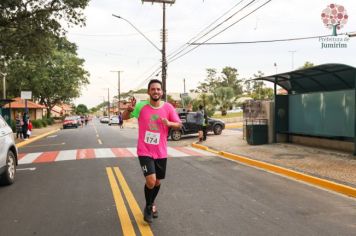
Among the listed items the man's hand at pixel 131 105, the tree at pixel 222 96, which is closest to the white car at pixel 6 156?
the man's hand at pixel 131 105

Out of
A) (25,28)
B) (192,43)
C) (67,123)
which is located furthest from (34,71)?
(192,43)

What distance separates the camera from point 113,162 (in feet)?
39.6

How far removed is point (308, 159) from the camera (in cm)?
A: 1160

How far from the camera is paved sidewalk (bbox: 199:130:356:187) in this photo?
9086 mm

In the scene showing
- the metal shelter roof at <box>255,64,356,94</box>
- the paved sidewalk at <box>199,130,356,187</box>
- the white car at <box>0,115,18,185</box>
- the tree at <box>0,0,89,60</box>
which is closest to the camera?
the white car at <box>0,115,18,185</box>

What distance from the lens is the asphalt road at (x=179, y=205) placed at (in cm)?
519

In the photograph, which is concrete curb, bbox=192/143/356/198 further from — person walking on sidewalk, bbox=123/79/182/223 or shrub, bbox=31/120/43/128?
shrub, bbox=31/120/43/128

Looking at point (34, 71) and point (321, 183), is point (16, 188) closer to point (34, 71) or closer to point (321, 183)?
point (321, 183)

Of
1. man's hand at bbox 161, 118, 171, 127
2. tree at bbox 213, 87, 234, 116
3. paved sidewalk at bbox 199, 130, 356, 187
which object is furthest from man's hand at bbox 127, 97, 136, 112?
tree at bbox 213, 87, 234, 116

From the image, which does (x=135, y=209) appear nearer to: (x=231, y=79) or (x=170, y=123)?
(x=170, y=123)

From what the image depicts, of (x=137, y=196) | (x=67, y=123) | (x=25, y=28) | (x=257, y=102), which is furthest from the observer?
(x=67, y=123)

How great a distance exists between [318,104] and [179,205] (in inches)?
358

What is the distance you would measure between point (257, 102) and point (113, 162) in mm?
8089

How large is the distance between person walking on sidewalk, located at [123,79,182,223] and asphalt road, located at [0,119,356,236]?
66 centimetres
